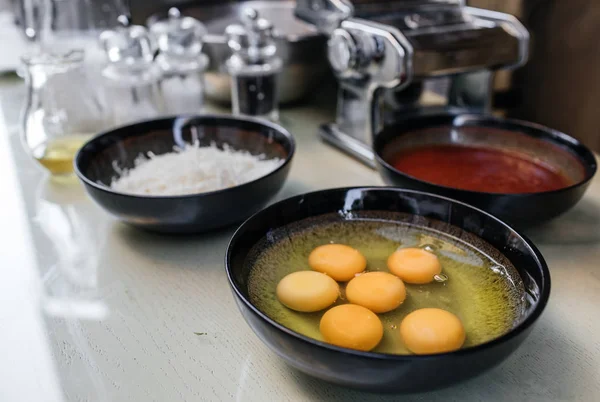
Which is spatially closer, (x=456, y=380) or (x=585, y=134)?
(x=456, y=380)

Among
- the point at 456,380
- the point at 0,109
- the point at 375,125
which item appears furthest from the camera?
the point at 0,109

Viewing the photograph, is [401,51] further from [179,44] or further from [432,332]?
[432,332]

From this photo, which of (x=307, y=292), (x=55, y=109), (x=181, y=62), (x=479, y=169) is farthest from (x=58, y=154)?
(x=479, y=169)

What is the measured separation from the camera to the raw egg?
669mm

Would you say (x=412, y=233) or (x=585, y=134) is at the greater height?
(x=412, y=233)

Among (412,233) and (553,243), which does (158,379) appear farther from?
(553,243)

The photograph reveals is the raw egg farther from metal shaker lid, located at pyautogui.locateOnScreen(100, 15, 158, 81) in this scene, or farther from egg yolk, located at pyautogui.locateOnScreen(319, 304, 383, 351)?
metal shaker lid, located at pyautogui.locateOnScreen(100, 15, 158, 81)

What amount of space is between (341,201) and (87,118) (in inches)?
21.5

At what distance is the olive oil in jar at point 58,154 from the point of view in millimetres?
971

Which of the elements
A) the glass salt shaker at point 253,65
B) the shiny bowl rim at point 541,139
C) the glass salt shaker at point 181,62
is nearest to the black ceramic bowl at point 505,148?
the shiny bowl rim at point 541,139

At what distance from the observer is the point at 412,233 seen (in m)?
0.73

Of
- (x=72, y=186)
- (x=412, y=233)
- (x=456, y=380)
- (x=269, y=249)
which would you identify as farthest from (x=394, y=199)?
(x=72, y=186)

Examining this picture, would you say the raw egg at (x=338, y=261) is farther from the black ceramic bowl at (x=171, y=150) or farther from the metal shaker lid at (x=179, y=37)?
the metal shaker lid at (x=179, y=37)

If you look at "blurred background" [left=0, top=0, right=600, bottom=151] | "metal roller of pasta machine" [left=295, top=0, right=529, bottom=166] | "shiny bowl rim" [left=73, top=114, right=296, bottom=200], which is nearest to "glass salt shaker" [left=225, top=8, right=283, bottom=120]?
"metal roller of pasta machine" [left=295, top=0, right=529, bottom=166]
